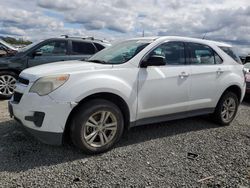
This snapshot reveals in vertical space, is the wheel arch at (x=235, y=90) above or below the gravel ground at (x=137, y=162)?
above

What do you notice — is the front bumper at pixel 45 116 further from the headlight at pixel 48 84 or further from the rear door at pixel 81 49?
the rear door at pixel 81 49

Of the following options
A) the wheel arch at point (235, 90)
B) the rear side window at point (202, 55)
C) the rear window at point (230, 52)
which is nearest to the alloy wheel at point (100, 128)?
Answer: the rear side window at point (202, 55)

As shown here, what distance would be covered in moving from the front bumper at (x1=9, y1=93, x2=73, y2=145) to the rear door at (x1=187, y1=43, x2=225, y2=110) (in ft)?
7.71

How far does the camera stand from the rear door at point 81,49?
809 cm

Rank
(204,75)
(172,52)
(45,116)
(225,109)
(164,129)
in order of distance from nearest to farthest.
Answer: (45,116)
(172,52)
(204,75)
(164,129)
(225,109)

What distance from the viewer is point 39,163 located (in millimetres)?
3660

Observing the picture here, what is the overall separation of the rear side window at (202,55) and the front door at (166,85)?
A: 0.70 ft

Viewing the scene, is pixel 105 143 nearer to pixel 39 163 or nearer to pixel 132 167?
pixel 132 167

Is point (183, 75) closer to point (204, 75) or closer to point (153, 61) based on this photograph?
point (204, 75)

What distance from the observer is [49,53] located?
7.84 m

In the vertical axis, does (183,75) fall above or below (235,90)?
above

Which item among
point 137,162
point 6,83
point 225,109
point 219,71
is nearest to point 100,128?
point 137,162

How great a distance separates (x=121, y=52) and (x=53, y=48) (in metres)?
3.77

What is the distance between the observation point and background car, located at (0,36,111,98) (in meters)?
7.41
